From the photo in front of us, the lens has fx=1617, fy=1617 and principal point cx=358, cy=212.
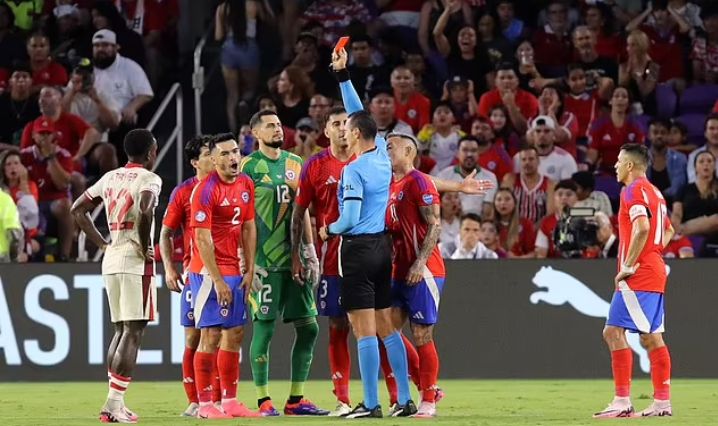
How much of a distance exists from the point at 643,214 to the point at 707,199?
6.92 metres

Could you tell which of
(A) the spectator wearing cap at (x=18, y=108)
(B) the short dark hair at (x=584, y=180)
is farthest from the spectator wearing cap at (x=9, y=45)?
(B) the short dark hair at (x=584, y=180)

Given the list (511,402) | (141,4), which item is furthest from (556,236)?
(141,4)

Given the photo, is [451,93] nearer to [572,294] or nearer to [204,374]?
[572,294]

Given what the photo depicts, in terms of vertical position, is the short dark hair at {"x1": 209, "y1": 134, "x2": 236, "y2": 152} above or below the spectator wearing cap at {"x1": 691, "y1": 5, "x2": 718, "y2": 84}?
below

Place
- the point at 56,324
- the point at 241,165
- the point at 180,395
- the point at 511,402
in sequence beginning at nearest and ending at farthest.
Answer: the point at 241,165
the point at 511,402
the point at 180,395
the point at 56,324

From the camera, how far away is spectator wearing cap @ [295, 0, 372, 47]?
22.8 meters

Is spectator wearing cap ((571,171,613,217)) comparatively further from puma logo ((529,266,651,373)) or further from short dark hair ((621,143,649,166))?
short dark hair ((621,143,649,166))

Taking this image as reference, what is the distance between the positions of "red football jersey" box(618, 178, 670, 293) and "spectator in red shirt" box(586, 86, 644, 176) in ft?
26.1

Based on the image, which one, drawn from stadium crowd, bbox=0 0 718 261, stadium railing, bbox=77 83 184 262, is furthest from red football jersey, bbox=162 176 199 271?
stadium railing, bbox=77 83 184 262

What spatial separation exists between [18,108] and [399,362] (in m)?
10.9

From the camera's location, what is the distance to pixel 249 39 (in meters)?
22.6

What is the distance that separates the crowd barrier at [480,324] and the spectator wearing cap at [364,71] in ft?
15.8

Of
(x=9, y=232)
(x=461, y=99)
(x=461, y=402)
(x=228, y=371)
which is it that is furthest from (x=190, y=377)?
(x=461, y=99)

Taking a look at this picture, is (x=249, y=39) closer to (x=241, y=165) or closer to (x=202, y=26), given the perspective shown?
(x=202, y=26)
